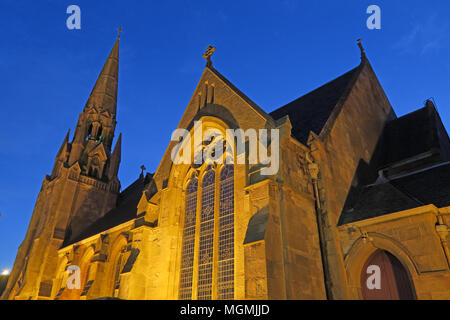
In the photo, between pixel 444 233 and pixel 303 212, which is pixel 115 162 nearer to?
pixel 303 212

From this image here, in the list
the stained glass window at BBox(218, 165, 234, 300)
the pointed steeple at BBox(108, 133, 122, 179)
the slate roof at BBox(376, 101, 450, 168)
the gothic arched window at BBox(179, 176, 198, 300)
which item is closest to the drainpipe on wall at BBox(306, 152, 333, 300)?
the stained glass window at BBox(218, 165, 234, 300)

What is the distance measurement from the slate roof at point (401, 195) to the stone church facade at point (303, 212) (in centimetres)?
5

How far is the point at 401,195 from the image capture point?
11969mm

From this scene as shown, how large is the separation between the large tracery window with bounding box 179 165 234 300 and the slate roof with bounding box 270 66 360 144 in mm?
3984

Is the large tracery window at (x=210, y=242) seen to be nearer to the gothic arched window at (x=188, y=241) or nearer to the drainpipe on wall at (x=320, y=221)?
the gothic arched window at (x=188, y=241)

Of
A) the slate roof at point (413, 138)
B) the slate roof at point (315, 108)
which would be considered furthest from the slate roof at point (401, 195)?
the slate roof at point (315, 108)

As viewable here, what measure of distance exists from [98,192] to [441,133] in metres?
26.6

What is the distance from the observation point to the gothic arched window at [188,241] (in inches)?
527

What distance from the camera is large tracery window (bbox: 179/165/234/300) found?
12062 millimetres

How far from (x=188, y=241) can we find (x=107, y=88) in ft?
89.4

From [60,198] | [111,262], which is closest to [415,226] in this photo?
[111,262]

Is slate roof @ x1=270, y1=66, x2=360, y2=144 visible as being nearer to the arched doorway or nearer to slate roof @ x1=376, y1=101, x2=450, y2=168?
slate roof @ x1=376, y1=101, x2=450, y2=168

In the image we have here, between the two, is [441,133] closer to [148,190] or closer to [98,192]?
[148,190]

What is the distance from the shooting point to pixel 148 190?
17.0 m
